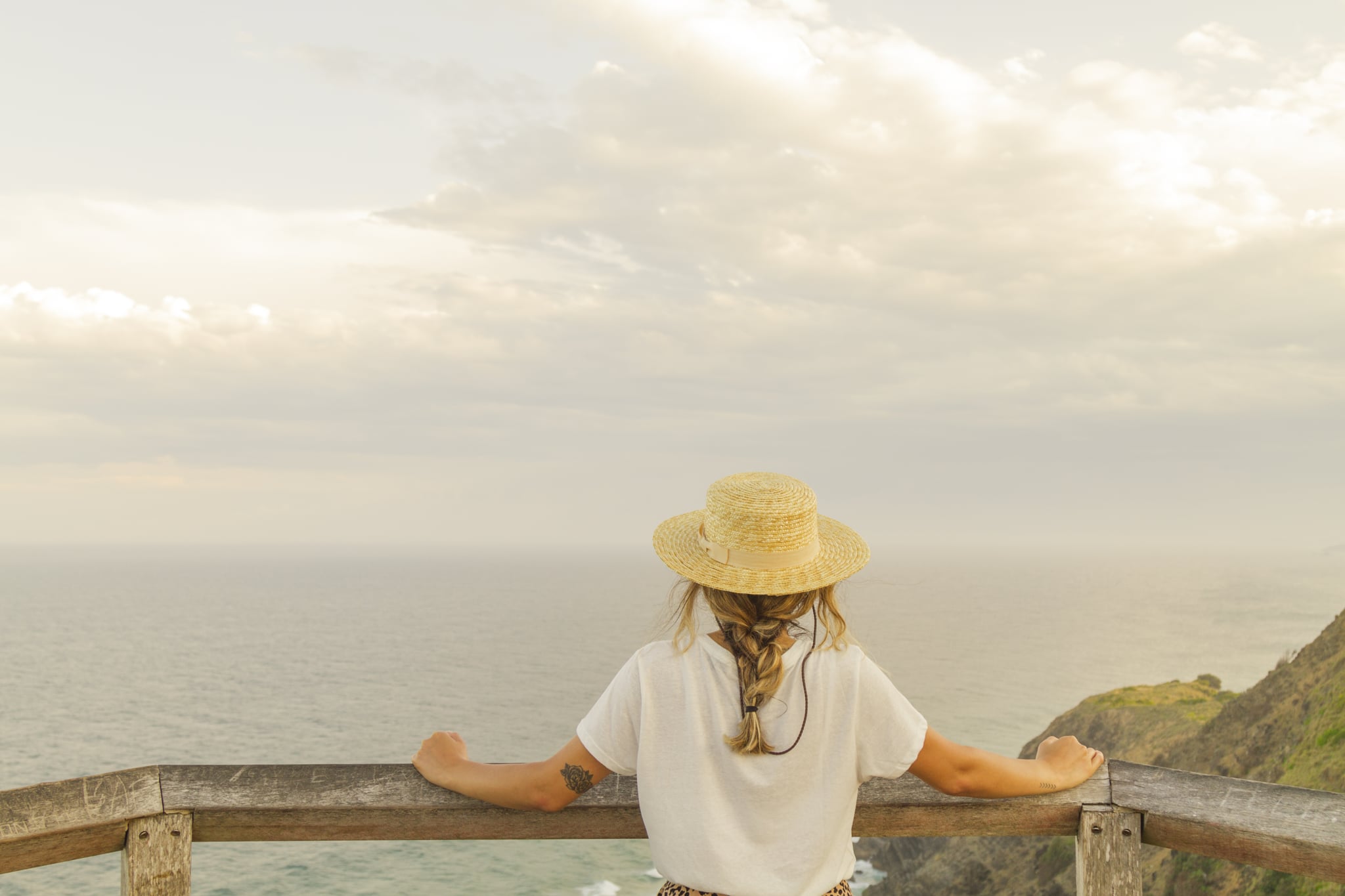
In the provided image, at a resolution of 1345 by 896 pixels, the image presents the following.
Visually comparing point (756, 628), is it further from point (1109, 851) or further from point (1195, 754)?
point (1195, 754)

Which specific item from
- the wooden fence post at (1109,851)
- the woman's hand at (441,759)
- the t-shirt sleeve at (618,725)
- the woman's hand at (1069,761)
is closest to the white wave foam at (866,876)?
the wooden fence post at (1109,851)

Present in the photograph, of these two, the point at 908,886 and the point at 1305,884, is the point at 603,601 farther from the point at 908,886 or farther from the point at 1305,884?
the point at 1305,884

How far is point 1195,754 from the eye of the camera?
20.7 meters

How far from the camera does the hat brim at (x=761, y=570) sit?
102 inches

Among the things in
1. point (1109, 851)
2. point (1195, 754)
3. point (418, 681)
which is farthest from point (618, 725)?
point (418, 681)

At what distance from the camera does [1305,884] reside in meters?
12.4

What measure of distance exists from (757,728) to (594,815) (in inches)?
29.9

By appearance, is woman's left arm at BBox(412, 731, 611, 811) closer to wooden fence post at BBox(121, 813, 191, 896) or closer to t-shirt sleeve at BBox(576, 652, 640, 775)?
t-shirt sleeve at BBox(576, 652, 640, 775)

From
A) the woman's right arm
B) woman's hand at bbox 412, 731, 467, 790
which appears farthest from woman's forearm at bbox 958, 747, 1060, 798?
woman's hand at bbox 412, 731, 467, 790

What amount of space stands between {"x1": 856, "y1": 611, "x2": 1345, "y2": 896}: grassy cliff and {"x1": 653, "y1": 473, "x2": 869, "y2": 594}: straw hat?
8.65 metres

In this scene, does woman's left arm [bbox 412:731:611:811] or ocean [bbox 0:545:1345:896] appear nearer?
woman's left arm [bbox 412:731:611:811]

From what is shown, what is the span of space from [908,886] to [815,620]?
27.3 metres

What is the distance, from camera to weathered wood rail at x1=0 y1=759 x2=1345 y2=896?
2.80m

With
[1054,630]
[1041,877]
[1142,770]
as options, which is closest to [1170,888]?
[1041,877]
